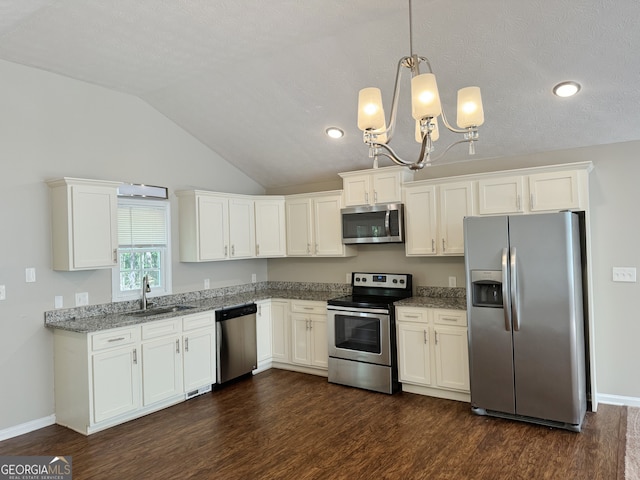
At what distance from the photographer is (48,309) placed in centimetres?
385

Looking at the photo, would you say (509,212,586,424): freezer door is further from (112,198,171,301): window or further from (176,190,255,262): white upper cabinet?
(112,198,171,301): window

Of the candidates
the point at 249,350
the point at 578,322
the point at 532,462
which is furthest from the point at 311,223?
the point at 532,462

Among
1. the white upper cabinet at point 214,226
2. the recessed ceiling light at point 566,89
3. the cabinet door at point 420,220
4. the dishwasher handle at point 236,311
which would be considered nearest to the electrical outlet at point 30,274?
the white upper cabinet at point 214,226

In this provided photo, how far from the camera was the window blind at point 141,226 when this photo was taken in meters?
4.48

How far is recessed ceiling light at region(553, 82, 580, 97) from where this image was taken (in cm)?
333

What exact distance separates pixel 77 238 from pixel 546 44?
3.91m

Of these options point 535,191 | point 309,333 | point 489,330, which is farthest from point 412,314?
point 535,191

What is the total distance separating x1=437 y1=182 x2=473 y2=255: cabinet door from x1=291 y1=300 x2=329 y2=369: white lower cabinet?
1.52 meters

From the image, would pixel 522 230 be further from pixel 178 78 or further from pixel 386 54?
pixel 178 78

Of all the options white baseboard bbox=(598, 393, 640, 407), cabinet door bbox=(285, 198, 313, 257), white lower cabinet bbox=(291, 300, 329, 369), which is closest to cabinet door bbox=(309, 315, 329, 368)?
white lower cabinet bbox=(291, 300, 329, 369)

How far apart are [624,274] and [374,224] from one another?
2342mm

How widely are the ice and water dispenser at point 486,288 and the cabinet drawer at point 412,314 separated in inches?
22.9

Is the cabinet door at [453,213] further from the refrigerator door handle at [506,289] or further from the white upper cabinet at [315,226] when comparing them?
the white upper cabinet at [315,226]

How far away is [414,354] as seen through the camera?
4.32 meters
